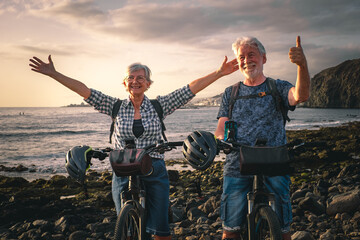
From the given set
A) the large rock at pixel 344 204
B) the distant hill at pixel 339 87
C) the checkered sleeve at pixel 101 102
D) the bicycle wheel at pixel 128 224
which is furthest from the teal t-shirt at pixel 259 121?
the distant hill at pixel 339 87

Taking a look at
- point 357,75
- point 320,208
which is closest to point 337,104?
point 357,75

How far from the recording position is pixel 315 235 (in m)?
5.46

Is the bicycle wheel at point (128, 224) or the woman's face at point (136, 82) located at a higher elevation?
the woman's face at point (136, 82)

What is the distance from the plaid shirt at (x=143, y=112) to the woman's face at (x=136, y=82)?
17 centimetres

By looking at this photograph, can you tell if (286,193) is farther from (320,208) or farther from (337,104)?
(337,104)

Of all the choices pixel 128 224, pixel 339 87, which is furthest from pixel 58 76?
pixel 339 87

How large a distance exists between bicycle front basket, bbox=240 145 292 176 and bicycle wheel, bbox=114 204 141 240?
1.26 meters

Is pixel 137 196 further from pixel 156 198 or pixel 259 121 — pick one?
pixel 259 121

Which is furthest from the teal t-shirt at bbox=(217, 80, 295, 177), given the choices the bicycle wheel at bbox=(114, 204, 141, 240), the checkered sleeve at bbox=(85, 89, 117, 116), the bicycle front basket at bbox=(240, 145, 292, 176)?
the checkered sleeve at bbox=(85, 89, 117, 116)

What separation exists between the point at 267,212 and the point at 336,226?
421 cm

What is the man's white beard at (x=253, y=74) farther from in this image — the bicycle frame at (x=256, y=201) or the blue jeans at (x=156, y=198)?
the blue jeans at (x=156, y=198)

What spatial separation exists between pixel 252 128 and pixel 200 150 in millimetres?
1160

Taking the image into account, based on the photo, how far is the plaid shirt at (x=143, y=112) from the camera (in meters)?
3.70

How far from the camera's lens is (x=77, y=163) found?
2.66 metres
